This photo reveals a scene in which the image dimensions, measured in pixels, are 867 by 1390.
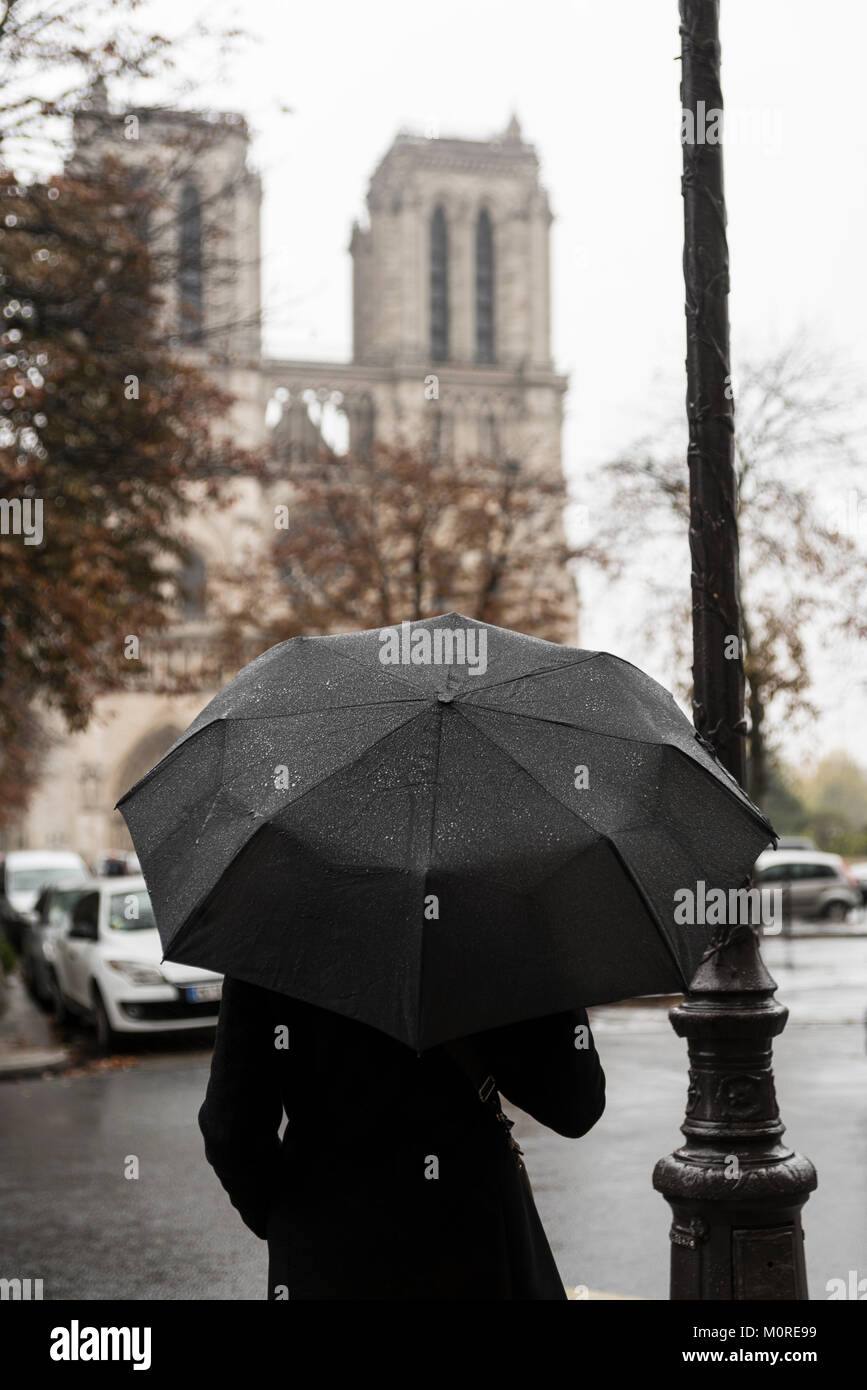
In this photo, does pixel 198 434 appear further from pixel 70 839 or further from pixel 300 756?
pixel 70 839

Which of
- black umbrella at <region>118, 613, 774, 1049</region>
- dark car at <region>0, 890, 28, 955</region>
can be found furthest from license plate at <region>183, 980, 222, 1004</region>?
black umbrella at <region>118, 613, 774, 1049</region>

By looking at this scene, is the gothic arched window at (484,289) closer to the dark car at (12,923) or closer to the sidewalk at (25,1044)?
the dark car at (12,923)

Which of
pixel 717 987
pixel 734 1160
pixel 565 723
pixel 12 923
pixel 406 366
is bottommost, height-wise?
pixel 12 923

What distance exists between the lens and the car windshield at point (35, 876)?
102ft

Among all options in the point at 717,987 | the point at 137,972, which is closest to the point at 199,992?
the point at 137,972

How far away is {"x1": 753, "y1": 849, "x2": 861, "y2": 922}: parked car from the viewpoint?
111 ft

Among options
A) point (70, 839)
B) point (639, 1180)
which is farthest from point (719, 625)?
point (70, 839)

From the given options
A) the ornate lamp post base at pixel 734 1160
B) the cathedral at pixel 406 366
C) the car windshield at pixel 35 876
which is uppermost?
the cathedral at pixel 406 366

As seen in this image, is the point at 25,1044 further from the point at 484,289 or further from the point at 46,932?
the point at 484,289

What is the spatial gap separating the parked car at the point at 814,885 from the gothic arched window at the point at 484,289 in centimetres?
3799

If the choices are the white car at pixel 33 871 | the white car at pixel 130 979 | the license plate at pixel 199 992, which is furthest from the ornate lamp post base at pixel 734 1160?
the white car at pixel 33 871

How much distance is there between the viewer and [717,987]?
14.9 feet

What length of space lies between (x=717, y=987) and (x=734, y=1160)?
18.4 inches
